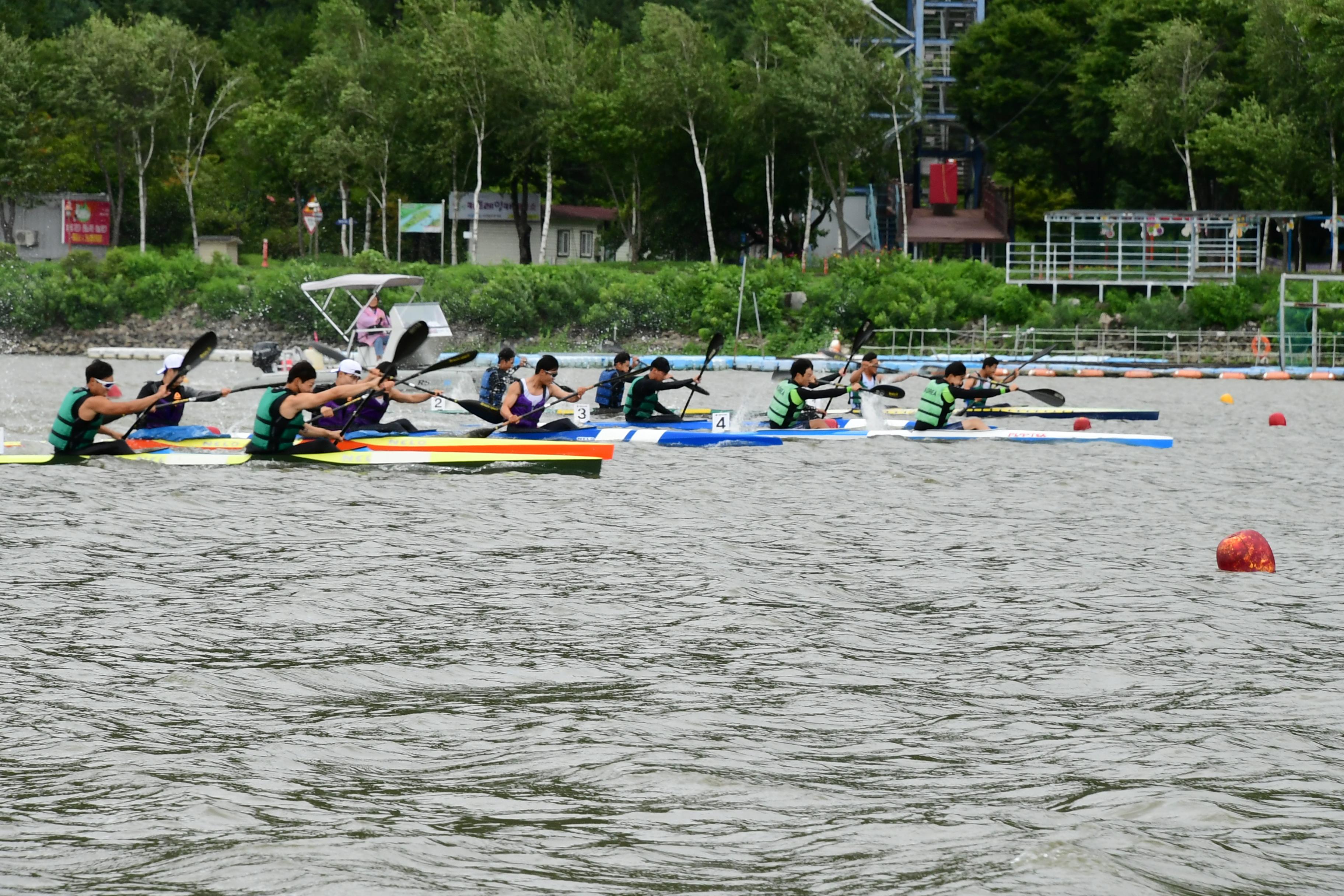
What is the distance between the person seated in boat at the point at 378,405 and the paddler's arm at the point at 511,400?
2.99ft

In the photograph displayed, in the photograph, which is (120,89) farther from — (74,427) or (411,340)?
(74,427)

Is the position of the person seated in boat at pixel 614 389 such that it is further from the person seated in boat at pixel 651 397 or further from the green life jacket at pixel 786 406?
the green life jacket at pixel 786 406

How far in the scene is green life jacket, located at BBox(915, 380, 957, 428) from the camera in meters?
22.3

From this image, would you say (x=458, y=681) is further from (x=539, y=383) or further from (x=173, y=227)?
(x=173, y=227)

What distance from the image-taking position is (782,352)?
5062 centimetres

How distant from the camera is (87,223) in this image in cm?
6288

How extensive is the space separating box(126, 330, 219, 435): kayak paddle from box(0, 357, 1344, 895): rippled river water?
89.9 inches

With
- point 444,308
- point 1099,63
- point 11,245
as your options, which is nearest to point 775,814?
point 444,308

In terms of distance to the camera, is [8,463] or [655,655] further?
[8,463]

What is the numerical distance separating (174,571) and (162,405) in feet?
27.0

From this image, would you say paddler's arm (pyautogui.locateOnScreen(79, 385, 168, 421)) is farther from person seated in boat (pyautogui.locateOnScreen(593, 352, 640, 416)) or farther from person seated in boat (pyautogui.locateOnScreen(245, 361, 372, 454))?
person seated in boat (pyautogui.locateOnScreen(593, 352, 640, 416))

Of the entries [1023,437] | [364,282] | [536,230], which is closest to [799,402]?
[1023,437]

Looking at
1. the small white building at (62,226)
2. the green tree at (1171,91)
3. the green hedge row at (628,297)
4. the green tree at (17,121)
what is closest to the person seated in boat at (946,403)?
the green hedge row at (628,297)

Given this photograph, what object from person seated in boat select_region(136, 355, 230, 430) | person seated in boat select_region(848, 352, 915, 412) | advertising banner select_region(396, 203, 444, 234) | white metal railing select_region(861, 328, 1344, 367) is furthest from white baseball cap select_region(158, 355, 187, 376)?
advertising banner select_region(396, 203, 444, 234)
